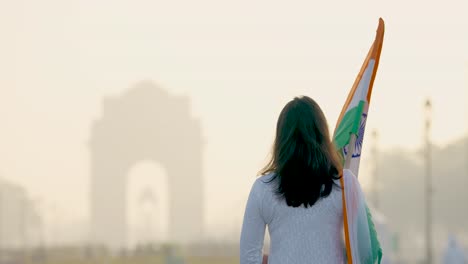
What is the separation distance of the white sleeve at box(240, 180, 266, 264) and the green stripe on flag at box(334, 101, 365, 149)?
1.32 ft

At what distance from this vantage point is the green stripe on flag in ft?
14.2

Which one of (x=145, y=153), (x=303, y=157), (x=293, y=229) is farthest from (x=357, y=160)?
(x=145, y=153)

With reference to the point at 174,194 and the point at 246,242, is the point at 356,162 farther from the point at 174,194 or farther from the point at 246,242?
the point at 174,194

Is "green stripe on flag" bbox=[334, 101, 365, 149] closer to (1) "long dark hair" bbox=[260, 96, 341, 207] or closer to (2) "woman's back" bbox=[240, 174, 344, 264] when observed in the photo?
(1) "long dark hair" bbox=[260, 96, 341, 207]

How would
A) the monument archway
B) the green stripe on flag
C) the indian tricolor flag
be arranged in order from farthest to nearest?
the monument archway
the green stripe on flag
the indian tricolor flag

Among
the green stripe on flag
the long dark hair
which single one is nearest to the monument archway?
the green stripe on flag

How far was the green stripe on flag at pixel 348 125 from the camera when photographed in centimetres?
433

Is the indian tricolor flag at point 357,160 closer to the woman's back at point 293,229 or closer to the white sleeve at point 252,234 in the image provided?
the woman's back at point 293,229

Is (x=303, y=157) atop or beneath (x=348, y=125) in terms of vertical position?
beneath

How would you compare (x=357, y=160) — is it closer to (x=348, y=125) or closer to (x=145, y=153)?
(x=348, y=125)

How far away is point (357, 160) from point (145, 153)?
278ft

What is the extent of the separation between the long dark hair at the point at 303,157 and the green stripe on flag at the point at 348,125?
130 mm

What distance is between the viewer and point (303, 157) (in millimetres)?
4211

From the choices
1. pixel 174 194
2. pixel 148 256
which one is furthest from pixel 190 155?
pixel 148 256
